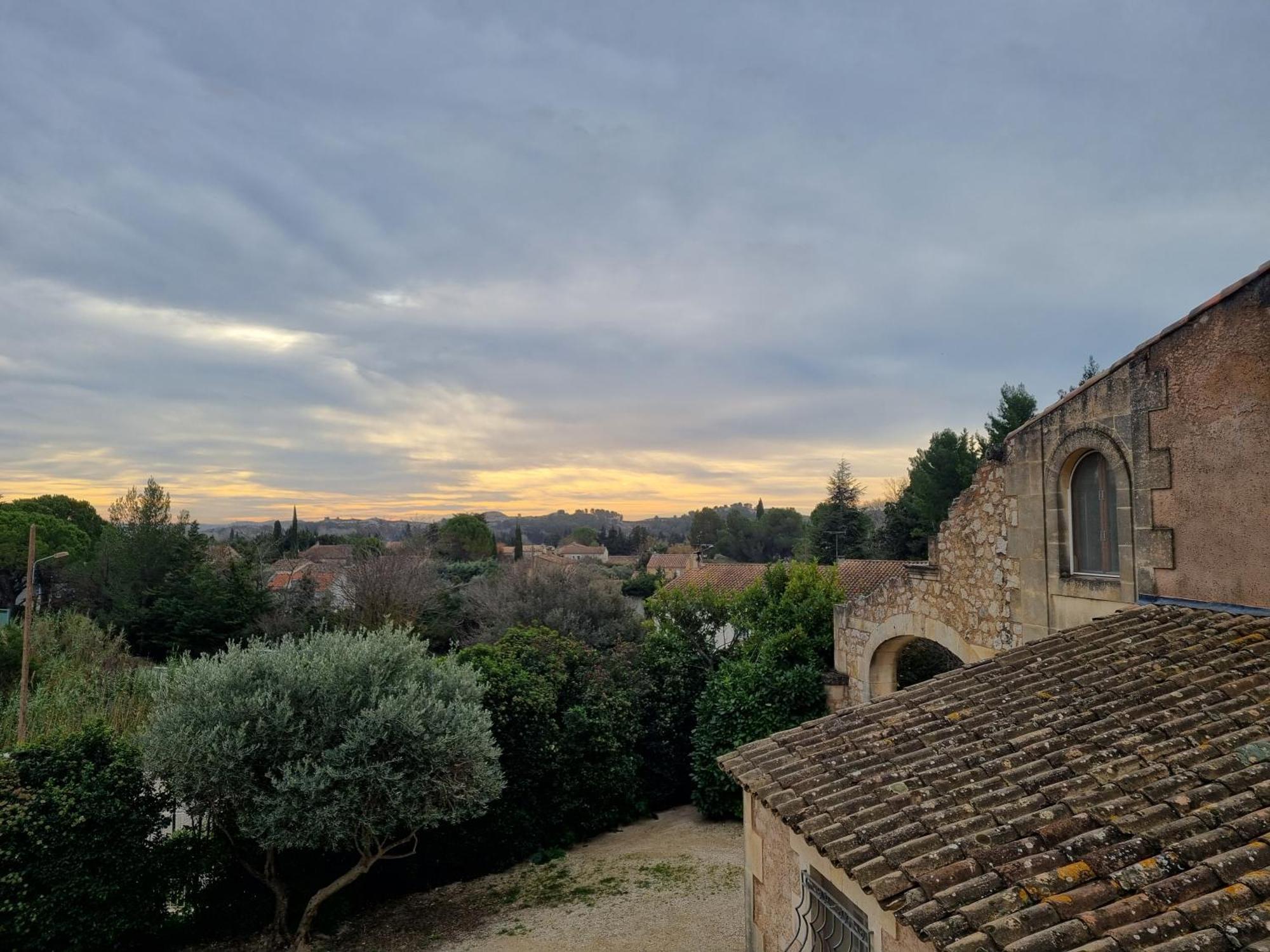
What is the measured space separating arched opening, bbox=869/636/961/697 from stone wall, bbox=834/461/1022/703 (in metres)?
0.02

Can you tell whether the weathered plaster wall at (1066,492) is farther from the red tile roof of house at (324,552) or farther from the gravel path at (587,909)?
the red tile roof of house at (324,552)

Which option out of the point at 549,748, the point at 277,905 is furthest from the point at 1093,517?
the point at 277,905

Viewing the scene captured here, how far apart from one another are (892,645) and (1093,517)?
4898 mm

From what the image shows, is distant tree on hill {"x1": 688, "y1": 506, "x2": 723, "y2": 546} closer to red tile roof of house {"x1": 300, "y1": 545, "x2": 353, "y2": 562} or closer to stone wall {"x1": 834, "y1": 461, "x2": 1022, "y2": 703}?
red tile roof of house {"x1": 300, "y1": 545, "x2": 353, "y2": 562}

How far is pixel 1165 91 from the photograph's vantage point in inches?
274

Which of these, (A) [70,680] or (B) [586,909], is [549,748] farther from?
(A) [70,680]

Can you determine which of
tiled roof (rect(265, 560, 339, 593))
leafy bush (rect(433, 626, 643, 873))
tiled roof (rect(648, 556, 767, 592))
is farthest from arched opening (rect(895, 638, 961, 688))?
tiled roof (rect(265, 560, 339, 593))

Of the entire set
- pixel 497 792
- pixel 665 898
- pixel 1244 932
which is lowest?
pixel 665 898

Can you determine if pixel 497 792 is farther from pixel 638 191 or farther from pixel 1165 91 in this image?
pixel 1165 91

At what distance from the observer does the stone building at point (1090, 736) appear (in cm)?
267

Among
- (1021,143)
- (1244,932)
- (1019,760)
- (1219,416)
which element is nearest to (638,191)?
(1021,143)

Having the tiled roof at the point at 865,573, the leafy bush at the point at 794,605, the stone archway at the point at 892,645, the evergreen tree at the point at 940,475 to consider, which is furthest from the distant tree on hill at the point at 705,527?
the stone archway at the point at 892,645

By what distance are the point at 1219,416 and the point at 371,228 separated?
450 inches

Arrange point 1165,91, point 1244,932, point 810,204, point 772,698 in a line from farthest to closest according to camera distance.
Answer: point 772,698, point 810,204, point 1165,91, point 1244,932
